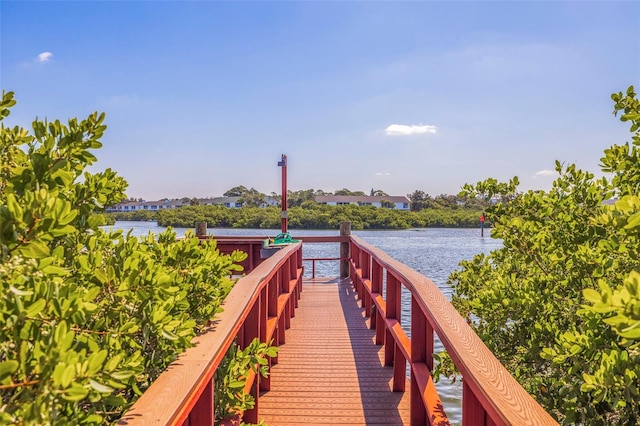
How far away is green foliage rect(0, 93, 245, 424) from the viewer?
30.0 inches

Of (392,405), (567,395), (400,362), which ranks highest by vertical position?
(567,395)

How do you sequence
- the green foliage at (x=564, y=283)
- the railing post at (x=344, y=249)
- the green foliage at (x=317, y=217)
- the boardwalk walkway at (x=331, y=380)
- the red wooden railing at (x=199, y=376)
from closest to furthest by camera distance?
the red wooden railing at (x=199, y=376), the green foliage at (x=564, y=283), the boardwalk walkway at (x=331, y=380), the railing post at (x=344, y=249), the green foliage at (x=317, y=217)

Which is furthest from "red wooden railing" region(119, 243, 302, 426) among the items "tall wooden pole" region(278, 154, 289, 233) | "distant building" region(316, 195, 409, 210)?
"distant building" region(316, 195, 409, 210)

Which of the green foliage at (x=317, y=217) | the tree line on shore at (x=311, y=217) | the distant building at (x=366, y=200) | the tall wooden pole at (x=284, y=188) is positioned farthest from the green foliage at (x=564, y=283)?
the distant building at (x=366, y=200)

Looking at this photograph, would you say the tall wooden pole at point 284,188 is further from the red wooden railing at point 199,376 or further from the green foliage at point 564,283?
the red wooden railing at point 199,376

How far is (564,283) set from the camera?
2633 millimetres

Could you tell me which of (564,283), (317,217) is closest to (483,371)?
(564,283)

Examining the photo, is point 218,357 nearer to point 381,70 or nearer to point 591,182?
point 591,182

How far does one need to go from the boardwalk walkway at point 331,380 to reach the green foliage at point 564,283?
27.6 inches

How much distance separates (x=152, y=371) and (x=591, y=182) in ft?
9.86

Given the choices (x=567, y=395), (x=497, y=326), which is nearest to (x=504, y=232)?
(x=497, y=326)

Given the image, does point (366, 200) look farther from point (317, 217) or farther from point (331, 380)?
point (331, 380)

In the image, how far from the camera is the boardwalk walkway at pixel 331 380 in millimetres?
3092

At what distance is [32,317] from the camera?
0.83 m
